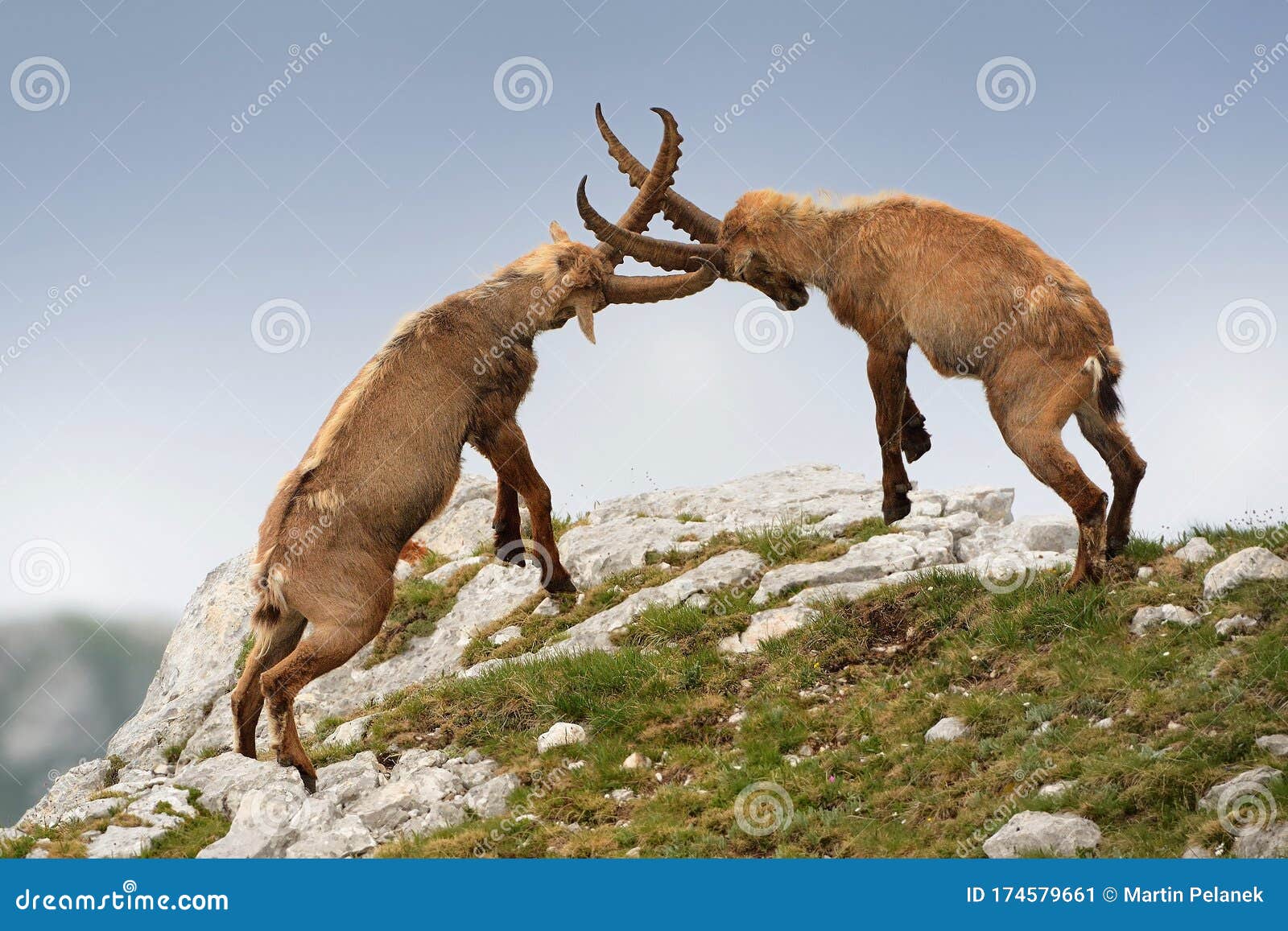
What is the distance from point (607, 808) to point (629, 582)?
4.28 meters

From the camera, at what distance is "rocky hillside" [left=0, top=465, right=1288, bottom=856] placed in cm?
723

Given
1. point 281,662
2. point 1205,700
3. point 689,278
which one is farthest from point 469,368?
point 1205,700

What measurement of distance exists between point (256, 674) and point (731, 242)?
5898 mm

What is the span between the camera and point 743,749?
8.77 metres

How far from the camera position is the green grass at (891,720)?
718cm

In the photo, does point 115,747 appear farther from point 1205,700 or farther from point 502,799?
point 1205,700

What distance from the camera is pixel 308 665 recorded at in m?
9.23

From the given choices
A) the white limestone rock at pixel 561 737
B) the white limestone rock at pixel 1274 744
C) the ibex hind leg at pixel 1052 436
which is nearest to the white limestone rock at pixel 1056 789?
the white limestone rock at pixel 1274 744

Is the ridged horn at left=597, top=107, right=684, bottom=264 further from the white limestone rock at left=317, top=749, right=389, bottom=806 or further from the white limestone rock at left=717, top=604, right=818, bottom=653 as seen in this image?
the white limestone rock at left=317, top=749, right=389, bottom=806

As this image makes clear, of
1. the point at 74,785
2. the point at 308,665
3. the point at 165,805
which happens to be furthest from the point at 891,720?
the point at 74,785

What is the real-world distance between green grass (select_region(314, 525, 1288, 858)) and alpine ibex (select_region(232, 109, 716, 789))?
1.37m

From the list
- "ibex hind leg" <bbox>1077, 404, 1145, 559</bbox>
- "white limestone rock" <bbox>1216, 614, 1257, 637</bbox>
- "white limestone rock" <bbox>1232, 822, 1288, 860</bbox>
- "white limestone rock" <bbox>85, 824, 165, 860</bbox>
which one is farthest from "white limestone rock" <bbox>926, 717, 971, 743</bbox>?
"white limestone rock" <bbox>85, 824, 165, 860</bbox>

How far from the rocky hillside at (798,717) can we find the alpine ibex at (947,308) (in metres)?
0.97

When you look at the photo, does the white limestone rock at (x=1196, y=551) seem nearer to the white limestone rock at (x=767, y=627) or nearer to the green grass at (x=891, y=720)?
the green grass at (x=891, y=720)
